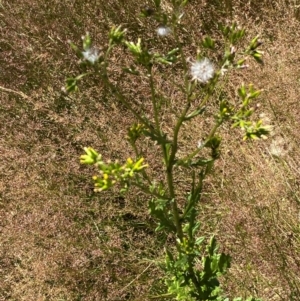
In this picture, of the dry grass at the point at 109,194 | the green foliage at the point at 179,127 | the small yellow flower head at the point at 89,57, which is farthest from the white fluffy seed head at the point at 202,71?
the dry grass at the point at 109,194

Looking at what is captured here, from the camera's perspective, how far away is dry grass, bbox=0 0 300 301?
2.21m

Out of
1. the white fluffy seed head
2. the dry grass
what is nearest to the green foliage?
the white fluffy seed head

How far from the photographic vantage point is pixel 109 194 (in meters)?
2.61

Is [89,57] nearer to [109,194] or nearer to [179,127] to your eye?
[179,127]

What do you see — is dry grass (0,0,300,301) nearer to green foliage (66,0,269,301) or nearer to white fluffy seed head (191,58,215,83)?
green foliage (66,0,269,301)

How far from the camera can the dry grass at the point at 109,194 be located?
7.25ft

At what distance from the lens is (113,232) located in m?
2.53

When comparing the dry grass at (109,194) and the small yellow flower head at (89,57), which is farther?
the dry grass at (109,194)

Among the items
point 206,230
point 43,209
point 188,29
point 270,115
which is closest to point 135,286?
point 206,230

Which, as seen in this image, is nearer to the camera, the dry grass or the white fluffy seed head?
the white fluffy seed head

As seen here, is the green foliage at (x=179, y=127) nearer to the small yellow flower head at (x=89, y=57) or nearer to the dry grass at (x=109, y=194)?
the small yellow flower head at (x=89, y=57)

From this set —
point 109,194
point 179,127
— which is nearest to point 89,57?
point 179,127

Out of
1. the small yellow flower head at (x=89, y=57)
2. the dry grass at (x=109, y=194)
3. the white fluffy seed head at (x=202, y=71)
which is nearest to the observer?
the small yellow flower head at (x=89, y=57)

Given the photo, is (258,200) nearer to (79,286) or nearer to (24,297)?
(79,286)
